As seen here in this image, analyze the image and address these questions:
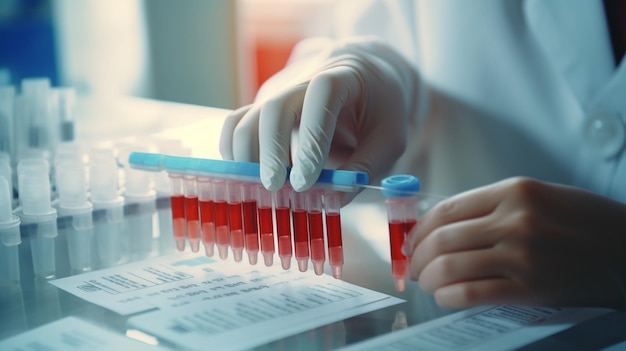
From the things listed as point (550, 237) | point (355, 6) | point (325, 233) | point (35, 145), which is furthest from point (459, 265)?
point (35, 145)

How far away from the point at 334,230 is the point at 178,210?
315 millimetres

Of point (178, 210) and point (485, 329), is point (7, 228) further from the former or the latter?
point (485, 329)

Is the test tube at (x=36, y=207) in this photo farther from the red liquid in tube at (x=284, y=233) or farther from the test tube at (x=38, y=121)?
the test tube at (x=38, y=121)

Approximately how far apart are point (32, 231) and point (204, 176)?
0.33 m

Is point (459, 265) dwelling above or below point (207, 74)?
below

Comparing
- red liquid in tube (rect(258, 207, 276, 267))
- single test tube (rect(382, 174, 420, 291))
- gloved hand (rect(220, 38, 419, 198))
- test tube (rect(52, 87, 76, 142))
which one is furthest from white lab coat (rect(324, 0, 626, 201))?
test tube (rect(52, 87, 76, 142))

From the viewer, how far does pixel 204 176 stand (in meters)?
1.18

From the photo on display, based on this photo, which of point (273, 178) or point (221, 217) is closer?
point (273, 178)

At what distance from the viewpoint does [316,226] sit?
1070mm

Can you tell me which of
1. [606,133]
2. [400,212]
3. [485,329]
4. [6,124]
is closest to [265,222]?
[400,212]

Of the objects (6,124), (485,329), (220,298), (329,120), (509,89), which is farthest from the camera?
(6,124)

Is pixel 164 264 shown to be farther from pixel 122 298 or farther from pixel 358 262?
pixel 358 262

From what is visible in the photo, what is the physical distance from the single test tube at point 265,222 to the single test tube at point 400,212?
0.22 metres

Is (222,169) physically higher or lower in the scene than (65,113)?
lower
